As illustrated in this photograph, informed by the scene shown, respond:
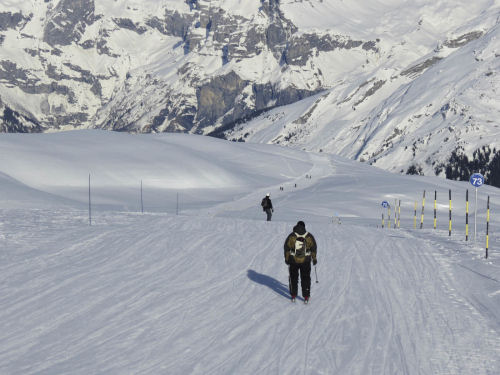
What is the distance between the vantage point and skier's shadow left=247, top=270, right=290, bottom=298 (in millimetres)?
16688

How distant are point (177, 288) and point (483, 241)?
1555cm

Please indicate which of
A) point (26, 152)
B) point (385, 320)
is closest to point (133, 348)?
point (385, 320)

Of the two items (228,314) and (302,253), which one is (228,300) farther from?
(302,253)

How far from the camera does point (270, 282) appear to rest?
1797 centimetres

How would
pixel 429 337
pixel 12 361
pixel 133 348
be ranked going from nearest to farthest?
1. pixel 12 361
2. pixel 133 348
3. pixel 429 337

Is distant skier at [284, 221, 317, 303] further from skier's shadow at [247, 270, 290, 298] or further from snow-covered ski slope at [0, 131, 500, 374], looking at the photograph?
skier's shadow at [247, 270, 290, 298]

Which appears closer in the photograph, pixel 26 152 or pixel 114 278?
pixel 114 278

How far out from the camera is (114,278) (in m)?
17.9

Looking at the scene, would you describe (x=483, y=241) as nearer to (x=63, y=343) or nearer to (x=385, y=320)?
(x=385, y=320)

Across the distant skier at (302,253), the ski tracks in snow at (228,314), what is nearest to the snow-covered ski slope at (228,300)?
the ski tracks in snow at (228,314)

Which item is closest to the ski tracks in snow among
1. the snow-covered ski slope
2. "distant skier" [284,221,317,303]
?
the snow-covered ski slope

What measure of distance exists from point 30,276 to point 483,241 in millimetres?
17831

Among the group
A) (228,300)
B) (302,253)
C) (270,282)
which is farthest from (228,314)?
(270,282)

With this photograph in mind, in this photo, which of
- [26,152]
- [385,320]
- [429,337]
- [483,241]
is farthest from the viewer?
[26,152]
